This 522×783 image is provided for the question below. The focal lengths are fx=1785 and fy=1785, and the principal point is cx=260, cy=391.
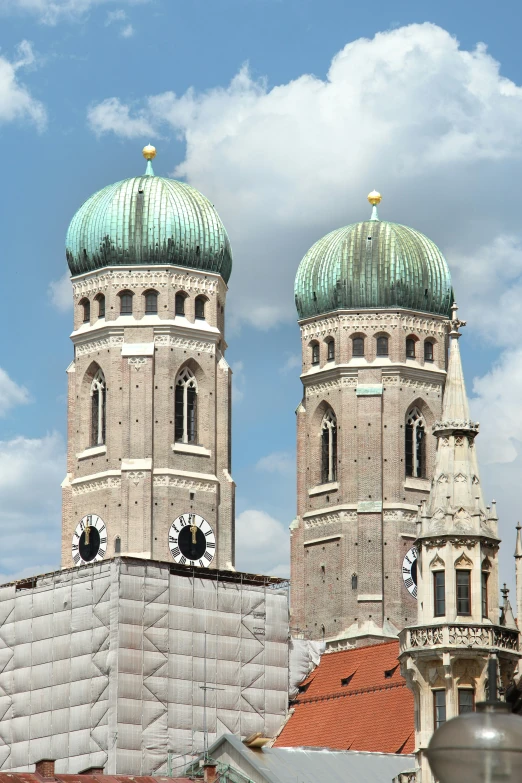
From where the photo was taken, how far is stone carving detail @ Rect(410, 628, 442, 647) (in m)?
34.8

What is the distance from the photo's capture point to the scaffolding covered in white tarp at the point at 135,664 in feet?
190

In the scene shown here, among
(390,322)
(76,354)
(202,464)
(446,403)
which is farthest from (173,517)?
(446,403)

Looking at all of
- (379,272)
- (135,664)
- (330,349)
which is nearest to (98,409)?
(330,349)

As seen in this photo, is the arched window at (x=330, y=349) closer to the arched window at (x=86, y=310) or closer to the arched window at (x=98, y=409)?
the arched window at (x=98, y=409)

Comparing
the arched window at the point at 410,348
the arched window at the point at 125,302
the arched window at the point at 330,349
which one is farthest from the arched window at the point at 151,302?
the arched window at the point at 410,348

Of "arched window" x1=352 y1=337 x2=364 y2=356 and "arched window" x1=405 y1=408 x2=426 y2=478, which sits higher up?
"arched window" x1=352 y1=337 x2=364 y2=356

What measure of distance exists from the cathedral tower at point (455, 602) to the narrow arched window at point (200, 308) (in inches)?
1506

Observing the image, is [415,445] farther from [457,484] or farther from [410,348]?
[457,484]

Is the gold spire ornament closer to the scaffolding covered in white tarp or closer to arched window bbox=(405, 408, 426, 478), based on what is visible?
arched window bbox=(405, 408, 426, 478)

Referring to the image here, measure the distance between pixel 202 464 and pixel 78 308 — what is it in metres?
9.12

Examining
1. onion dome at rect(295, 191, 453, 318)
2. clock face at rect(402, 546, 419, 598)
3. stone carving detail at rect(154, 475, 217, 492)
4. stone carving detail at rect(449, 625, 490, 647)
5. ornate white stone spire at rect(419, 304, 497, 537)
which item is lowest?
stone carving detail at rect(449, 625, 490, 647)

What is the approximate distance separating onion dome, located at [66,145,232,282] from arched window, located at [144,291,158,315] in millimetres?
1319

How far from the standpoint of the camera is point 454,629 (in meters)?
34.7

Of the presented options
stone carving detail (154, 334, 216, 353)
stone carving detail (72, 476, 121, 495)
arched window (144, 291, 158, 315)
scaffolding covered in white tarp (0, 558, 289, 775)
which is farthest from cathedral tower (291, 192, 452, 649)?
scaffolding covered in white tarp (0, 558, 289, 775)
